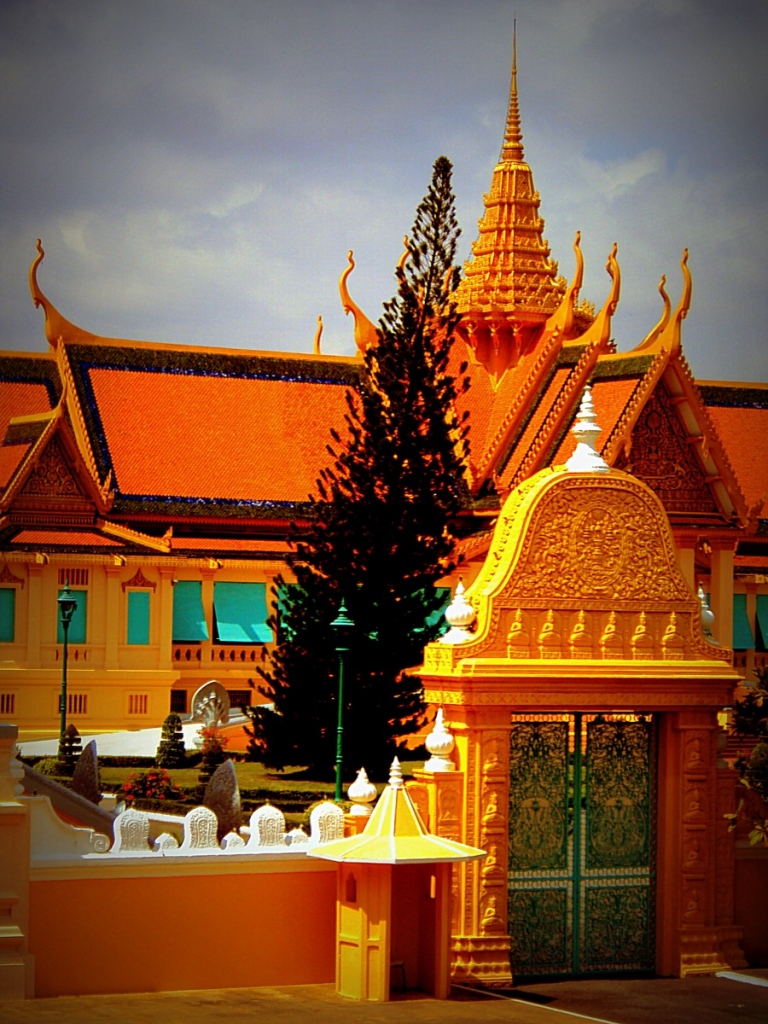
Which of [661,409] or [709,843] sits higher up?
[661,409]

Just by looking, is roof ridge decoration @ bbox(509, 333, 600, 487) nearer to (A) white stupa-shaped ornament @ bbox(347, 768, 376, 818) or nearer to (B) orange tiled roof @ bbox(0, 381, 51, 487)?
(B) orange tiled roof @ bbox(0, 381, 51, 487)

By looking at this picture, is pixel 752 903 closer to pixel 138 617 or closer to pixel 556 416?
pixel 138 617

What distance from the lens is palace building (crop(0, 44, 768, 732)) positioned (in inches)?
1313

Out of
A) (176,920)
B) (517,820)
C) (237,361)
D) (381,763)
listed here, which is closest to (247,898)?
(176,920)

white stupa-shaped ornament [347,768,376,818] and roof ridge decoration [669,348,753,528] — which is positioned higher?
roof ridge decoration [669,348,753,528]

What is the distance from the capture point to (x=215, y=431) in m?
37.3

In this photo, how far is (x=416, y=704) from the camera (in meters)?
25.2

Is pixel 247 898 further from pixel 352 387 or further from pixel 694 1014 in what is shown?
pixel 352 387

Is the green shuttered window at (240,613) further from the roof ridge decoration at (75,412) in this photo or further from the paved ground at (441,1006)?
the paved ground at (441,1006)

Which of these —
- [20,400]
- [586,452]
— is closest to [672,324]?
[20,400]

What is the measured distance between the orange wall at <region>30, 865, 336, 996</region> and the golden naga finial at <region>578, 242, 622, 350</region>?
64.1 ft

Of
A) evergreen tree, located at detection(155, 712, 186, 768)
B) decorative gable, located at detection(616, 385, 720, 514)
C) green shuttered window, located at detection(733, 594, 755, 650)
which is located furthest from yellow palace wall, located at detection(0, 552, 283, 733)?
green shuttered window, located at detection(733, 594, 755, 650)

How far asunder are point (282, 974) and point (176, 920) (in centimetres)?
93

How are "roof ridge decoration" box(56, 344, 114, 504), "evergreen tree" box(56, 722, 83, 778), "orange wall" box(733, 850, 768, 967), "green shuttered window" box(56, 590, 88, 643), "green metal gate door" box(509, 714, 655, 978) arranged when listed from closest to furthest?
"green metal gate door" box(509, 714, 655, 978) < "orange wall" box(733, 850, 768, 967) < "evergreen tree" box(56, 722, 83, 778) < "green shuttered window" box(56, 590, 88, 643) < "roof ridge decoration" box(56, 344, 114, 504)
